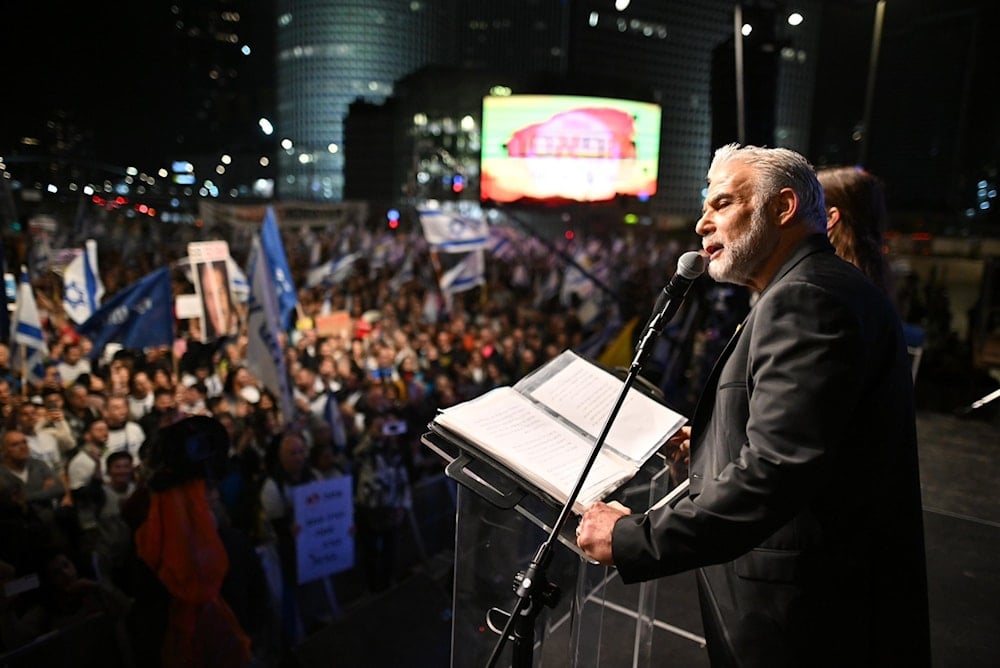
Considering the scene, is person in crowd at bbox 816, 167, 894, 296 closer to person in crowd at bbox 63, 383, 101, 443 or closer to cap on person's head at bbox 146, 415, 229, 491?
cap on person's head at bbox 146, 415, 229, 491

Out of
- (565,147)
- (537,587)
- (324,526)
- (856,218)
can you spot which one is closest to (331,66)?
(565,147)

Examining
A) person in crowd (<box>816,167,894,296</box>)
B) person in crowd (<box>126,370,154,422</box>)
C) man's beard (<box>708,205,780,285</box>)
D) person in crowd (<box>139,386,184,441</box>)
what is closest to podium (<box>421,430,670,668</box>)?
man's beard (<box>708,205,780,285</box>)

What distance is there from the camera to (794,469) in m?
1.00

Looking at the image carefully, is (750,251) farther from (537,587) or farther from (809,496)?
(537,587)

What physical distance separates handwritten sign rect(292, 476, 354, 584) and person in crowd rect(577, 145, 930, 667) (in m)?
3.82

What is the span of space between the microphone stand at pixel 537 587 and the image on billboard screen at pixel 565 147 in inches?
591

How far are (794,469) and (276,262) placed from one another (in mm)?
4960

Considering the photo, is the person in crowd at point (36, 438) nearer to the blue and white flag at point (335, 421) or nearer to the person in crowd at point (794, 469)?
the blue and white flag at point (335, 421)

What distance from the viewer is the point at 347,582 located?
5.09m

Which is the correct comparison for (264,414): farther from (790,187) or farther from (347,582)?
(790,187)

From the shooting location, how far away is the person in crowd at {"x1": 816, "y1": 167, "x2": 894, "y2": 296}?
1996 millimetres

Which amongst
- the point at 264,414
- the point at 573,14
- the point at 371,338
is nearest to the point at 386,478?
the point at 264,414

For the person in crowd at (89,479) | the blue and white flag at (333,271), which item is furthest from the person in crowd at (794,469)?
the blue and white flag at (333,271)

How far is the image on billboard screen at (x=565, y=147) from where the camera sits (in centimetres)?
1571
